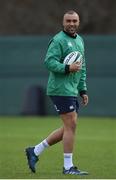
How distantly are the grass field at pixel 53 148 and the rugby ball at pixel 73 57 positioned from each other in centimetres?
141

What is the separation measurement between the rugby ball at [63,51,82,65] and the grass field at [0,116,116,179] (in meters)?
1.41

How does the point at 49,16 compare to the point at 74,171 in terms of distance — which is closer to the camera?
the point at 74,171

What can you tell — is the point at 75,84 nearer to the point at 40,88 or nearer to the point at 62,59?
the point at 62,59

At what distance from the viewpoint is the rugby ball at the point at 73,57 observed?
38.3 feet

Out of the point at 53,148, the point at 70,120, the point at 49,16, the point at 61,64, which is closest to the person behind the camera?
the point at 61,64

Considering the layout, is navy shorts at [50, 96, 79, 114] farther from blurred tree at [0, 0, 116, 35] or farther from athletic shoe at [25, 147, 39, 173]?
→ blurred tree at [0, 0, 116, 35]

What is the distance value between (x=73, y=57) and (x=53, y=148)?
14.8ft

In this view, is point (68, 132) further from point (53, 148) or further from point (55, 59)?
point (53, 148)

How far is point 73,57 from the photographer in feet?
38.3

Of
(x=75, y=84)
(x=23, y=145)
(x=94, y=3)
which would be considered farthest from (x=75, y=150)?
(x=94, y=3)

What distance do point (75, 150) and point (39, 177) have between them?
4289 mm

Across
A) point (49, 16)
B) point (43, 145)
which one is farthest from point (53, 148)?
point (49, 16)

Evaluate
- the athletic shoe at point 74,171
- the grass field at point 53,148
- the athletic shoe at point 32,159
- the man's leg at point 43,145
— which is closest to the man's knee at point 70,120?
the man's leg at point 43,145

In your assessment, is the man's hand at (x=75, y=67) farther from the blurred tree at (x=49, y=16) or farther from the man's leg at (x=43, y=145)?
the blurred tree at (x=49, y=16)
